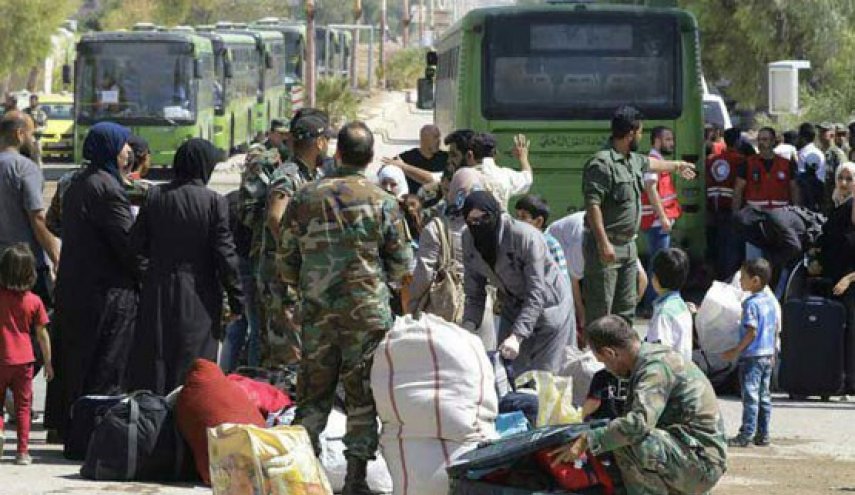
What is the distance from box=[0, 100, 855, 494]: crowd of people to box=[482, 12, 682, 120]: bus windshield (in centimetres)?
652

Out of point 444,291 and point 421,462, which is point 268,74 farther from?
point 421,462

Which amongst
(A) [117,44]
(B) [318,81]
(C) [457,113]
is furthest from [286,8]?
(C) [457,113]

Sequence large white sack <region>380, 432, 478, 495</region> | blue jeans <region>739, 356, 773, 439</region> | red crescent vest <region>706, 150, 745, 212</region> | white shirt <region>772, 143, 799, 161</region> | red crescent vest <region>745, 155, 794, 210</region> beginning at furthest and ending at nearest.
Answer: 1. white shirt <region>772, 143, 799, 161</region>
2. red crescent vest <region>706, 150, 745, 212</region>
3. red crescent vest <region>745, 155, 794, 210</region>
4. blue jeans <region>739, 356, 773, 439</region>
5. large white sack <region>380, 432, 478, 495</region>

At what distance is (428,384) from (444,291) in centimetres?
262

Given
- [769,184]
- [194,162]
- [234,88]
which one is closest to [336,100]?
[234,88]

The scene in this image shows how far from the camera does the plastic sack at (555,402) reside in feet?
34.0

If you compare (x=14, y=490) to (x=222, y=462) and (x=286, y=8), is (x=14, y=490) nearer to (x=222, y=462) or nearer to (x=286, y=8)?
(x=222, y=462)

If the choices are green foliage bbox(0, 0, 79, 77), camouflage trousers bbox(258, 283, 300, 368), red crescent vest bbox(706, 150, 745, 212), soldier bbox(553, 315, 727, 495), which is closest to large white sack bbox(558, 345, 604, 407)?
camouflage trousers bbox(258, 283, 300, 368)

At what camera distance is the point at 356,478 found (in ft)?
31.3

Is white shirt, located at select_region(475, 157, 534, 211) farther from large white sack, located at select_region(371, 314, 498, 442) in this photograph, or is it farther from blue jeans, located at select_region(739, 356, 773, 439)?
large white sack, located at select_region(371, 314, 498, 442)

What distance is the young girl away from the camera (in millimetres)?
10773

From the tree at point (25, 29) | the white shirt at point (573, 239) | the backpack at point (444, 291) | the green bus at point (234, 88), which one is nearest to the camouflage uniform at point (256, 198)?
the backpack at point (444, 291)

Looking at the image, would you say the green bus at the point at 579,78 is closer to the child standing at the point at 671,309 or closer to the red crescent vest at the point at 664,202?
the red crescent vest at the point at 664,202

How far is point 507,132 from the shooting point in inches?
822
